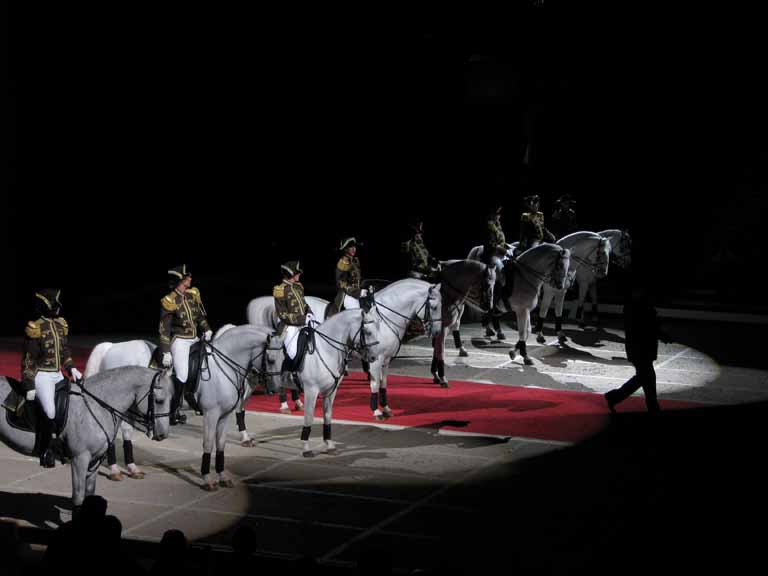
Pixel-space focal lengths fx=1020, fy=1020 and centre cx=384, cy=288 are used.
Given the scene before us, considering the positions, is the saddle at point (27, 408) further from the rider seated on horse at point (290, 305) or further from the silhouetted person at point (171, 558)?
the silhouetted person at point (171, 558)

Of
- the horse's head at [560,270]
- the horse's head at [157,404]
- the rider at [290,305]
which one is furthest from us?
the horse's head at [560,270]

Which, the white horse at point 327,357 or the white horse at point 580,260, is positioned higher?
the white horse at point 580,260

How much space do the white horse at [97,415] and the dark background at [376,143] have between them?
39.5 feet

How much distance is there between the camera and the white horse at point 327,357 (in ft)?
40.8

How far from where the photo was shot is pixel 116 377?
9.93 m

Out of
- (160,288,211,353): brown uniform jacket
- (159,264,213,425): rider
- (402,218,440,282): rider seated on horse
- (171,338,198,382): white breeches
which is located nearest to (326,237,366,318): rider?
(402,218,440,282): rider seated on horse

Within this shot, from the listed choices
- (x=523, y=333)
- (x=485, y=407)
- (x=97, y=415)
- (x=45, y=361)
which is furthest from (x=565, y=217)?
(x=45, y=361)

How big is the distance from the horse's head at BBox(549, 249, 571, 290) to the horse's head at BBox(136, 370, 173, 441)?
9.79 m

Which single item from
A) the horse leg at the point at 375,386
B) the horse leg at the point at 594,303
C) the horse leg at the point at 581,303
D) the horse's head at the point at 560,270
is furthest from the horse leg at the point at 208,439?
the horse leg at the point at 594,303

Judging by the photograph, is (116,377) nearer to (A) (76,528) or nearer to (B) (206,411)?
(B) (206,411)

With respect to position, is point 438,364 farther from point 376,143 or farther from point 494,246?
point 376,143

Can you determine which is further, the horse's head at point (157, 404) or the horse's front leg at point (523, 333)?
the horse's front leg at point (523, 333)

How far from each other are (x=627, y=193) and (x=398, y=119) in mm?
6107

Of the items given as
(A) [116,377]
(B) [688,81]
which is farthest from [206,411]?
(B) [688,81]
